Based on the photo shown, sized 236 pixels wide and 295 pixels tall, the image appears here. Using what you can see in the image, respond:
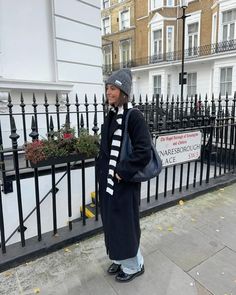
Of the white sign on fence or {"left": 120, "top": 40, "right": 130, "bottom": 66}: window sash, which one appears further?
{"left": 120, "top": 40, "right": 130, "bottom": 66}: window sash

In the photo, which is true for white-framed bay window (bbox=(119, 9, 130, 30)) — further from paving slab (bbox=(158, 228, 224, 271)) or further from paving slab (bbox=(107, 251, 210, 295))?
paving slab (bbox=(107, 251, 210, 295))

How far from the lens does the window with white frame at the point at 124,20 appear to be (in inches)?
966

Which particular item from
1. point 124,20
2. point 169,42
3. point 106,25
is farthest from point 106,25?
point 169,42

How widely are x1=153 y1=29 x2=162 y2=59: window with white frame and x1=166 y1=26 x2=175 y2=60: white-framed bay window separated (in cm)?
77

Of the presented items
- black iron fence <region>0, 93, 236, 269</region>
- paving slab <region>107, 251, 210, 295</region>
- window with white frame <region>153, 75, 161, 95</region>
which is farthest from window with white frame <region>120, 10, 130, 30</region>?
paving slab <region>107, 251, 210, 295</region>

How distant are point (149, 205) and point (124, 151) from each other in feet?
5.34

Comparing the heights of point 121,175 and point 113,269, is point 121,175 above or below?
above

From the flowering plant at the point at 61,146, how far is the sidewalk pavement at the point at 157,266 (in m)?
0.99

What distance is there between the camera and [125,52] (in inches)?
1014

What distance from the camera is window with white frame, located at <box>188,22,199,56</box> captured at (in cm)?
1955

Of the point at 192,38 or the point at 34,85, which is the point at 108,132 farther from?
the point at 192,38

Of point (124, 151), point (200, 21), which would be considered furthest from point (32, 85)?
point (200, 21)

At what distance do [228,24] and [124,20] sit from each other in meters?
11.6

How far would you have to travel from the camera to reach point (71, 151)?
2.41m
